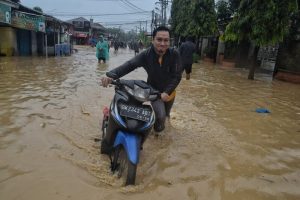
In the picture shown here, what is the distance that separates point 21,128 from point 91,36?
56222 mm

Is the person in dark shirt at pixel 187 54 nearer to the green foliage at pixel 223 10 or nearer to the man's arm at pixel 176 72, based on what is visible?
the man's arm at pixel 176 72

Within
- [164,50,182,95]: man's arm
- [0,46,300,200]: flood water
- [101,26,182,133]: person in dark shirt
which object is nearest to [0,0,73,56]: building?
[0,46,300,200]: flood water

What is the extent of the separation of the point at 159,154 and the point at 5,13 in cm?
1648

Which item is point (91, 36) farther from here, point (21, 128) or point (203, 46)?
→ point (21, 128)

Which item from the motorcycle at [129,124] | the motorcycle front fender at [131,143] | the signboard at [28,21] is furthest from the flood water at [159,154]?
the signboard at [28,21]

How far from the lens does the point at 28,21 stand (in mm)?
19953

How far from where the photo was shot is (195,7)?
2288cm

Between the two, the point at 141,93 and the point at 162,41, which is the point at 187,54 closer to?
the point at 162,41

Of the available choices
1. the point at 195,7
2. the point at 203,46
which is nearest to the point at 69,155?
the point at 195,7

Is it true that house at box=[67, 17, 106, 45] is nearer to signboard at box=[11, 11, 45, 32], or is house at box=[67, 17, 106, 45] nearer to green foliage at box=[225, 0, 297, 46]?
signboard at box=[11, 11, 45, 32]

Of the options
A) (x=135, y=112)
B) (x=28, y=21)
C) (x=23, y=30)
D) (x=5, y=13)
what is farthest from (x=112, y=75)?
(x=23, y=30)

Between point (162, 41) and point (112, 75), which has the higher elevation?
point (162, 41)

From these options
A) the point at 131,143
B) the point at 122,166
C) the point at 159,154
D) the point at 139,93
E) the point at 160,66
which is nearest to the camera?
the point at 131,143

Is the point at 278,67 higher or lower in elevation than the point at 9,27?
lower
